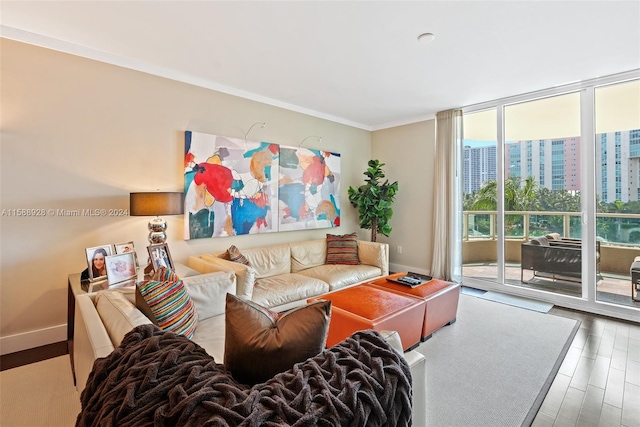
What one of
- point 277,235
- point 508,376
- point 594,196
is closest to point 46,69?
point 277,235

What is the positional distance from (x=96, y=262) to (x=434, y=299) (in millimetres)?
2922

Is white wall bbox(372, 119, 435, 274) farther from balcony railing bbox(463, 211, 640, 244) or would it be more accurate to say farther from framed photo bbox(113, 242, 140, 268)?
framed photo bbox(113, 242, 140, 268)

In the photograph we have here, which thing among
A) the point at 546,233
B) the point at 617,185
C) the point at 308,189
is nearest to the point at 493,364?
the point at 546,233

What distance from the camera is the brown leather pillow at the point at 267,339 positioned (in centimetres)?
100

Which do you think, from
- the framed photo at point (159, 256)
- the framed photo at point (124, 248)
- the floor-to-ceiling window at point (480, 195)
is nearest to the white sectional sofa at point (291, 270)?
the framed photo at point (159, 256)

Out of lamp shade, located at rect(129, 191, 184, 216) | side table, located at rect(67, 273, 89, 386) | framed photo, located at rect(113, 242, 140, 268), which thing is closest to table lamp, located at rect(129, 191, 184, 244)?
lamp shade, located at rect(129, 191, 184, 216)

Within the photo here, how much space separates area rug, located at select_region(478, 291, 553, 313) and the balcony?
0.86 ft

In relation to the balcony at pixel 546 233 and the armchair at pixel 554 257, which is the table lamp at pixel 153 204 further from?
the armchair at pixel 554 257

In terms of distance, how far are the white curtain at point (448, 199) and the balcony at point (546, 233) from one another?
0.27 m

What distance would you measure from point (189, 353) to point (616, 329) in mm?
4027

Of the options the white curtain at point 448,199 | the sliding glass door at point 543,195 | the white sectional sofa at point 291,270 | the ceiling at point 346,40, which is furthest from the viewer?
the white curtain at point 448,199

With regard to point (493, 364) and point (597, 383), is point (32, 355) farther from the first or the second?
point (597, 383)

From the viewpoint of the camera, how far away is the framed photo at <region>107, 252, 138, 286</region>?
2.30 metres

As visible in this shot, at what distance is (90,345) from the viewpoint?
129 centimetres
